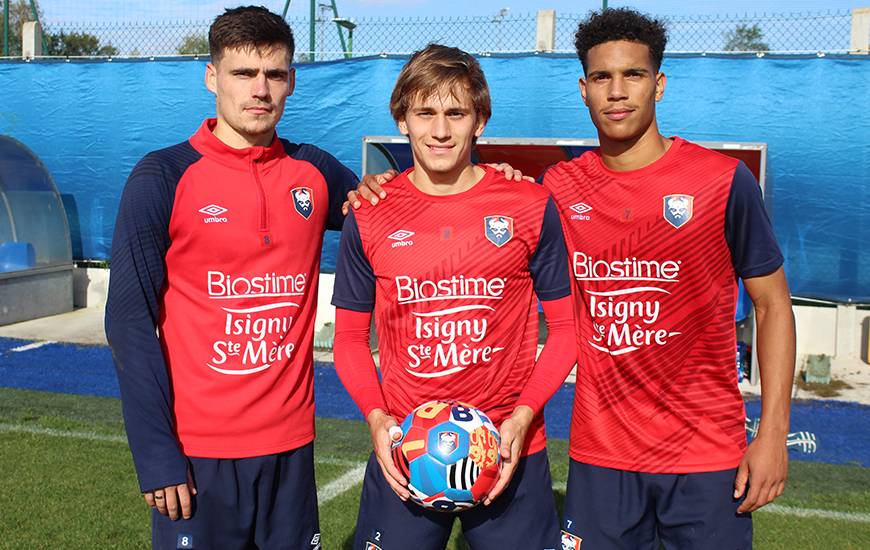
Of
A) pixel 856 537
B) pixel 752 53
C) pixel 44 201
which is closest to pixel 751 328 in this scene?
pixel 752 53

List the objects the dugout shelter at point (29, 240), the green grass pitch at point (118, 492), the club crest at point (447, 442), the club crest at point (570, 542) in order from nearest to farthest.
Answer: the club crest at point (447, 442) → the club crest at point (570, 542) → the green grass pitch at point (118, 492) → the dugout shelter at point (29, 240)

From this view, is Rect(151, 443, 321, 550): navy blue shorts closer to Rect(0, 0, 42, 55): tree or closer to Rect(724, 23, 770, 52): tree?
Rect(724, 23, 770, 52): tree

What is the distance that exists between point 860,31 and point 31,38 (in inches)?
442

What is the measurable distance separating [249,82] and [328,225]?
641 mm

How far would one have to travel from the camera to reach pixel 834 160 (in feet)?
30.6

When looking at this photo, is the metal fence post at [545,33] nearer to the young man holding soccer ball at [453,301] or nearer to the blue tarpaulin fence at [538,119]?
the blue tarpaulin fence at [538,119]

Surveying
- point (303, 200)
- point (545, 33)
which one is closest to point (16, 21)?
point (545, 33)

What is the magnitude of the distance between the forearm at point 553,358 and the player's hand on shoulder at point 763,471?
65 cm

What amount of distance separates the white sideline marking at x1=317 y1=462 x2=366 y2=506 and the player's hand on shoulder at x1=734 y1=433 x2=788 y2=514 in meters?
2.97

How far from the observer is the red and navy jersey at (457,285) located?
8.84 feet

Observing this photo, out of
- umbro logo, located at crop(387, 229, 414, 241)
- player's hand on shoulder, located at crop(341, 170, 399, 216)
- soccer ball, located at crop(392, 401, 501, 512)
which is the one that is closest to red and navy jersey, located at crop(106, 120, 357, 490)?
player's hand on shoulder, located at crop(341, 170, 399, 216)

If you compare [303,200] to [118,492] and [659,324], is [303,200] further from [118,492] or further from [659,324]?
[118,492]

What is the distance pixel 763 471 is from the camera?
2.75 meters

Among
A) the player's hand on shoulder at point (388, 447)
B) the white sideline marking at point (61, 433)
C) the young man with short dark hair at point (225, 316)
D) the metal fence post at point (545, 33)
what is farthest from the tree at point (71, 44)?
the player's hand on shoulder at point (388, 447)
